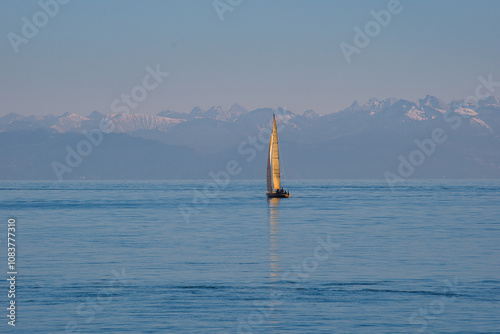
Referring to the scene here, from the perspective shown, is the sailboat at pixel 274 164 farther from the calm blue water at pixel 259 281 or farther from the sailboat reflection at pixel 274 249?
the calm blue water at pixel 259 281

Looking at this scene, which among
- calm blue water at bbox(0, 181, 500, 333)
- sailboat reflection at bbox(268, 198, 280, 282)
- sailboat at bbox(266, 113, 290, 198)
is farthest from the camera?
sailboat at bbox(266, 113, 290, 198)

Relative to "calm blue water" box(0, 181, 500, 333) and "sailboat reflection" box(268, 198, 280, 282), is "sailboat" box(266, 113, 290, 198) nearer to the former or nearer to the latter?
"sailboat reflection" box(268, 198, 280, 282)

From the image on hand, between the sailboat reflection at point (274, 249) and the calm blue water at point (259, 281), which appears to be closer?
the calm blue water at point (259, 281)

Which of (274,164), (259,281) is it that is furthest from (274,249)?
(274,164)

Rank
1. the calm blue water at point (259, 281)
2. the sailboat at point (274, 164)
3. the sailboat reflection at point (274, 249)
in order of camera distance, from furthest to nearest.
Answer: the sailboat at point (274, 164)
the sailboat reflection at point (274, 249)
the calm blue water at point (259, 281)

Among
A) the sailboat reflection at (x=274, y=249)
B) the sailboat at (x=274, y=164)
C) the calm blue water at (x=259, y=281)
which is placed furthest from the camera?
the sailboat at (x=274, y=164)

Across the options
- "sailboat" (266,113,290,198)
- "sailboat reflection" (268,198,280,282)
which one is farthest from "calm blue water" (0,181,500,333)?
"sailboat" (266,113,290,198)

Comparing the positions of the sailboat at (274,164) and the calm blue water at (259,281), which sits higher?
the sailboat at (274,164)

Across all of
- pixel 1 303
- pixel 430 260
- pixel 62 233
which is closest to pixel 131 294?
pixel 1 303

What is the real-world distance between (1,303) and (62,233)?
1740 inches

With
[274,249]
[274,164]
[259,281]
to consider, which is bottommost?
[259,281]

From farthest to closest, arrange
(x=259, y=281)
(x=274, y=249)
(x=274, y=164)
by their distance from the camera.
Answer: (x=274, y=164), (x=274, y=249), (x=259, y=281)

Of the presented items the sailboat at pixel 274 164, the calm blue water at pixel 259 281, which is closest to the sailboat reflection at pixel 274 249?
the calm blue water at pixel 259 281

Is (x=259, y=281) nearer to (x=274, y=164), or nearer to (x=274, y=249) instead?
(x=274, y=249)
